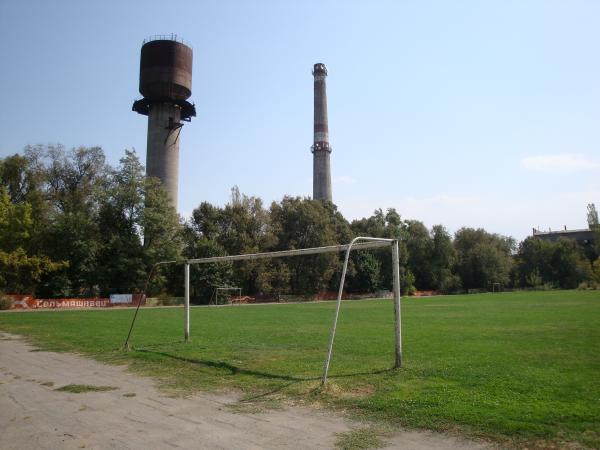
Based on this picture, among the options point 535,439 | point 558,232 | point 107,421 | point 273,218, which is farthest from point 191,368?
point 558,232

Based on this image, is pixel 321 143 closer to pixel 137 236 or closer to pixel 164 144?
pixel 164 144

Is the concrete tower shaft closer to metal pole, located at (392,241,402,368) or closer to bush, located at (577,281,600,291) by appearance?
metal pole, located at (392,241,402,368)

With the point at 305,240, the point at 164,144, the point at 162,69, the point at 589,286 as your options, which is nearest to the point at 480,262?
the point at 589,286

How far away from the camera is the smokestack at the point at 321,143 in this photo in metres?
81.4

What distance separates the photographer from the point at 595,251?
108 metres

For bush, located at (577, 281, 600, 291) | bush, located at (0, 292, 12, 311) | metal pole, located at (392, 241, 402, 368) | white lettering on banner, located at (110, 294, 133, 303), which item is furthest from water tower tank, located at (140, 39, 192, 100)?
bush, located at (577, 281, 600, 291)

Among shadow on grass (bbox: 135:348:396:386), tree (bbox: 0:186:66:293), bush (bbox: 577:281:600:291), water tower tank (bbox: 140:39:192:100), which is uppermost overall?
water tower tank (bbox: 140:39:192:100)

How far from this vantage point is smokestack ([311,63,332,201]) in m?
81.4

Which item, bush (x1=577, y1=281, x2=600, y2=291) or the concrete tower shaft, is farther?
bush (x1=577, y1=281, x2=600, y2=291)

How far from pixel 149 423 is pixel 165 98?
196 ft

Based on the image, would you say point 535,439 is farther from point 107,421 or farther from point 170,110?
point 170,110

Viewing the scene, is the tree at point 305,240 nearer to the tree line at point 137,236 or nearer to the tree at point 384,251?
the tree line at point 137,236

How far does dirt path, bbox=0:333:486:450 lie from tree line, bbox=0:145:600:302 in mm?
45040

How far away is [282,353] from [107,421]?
673 centimetres
